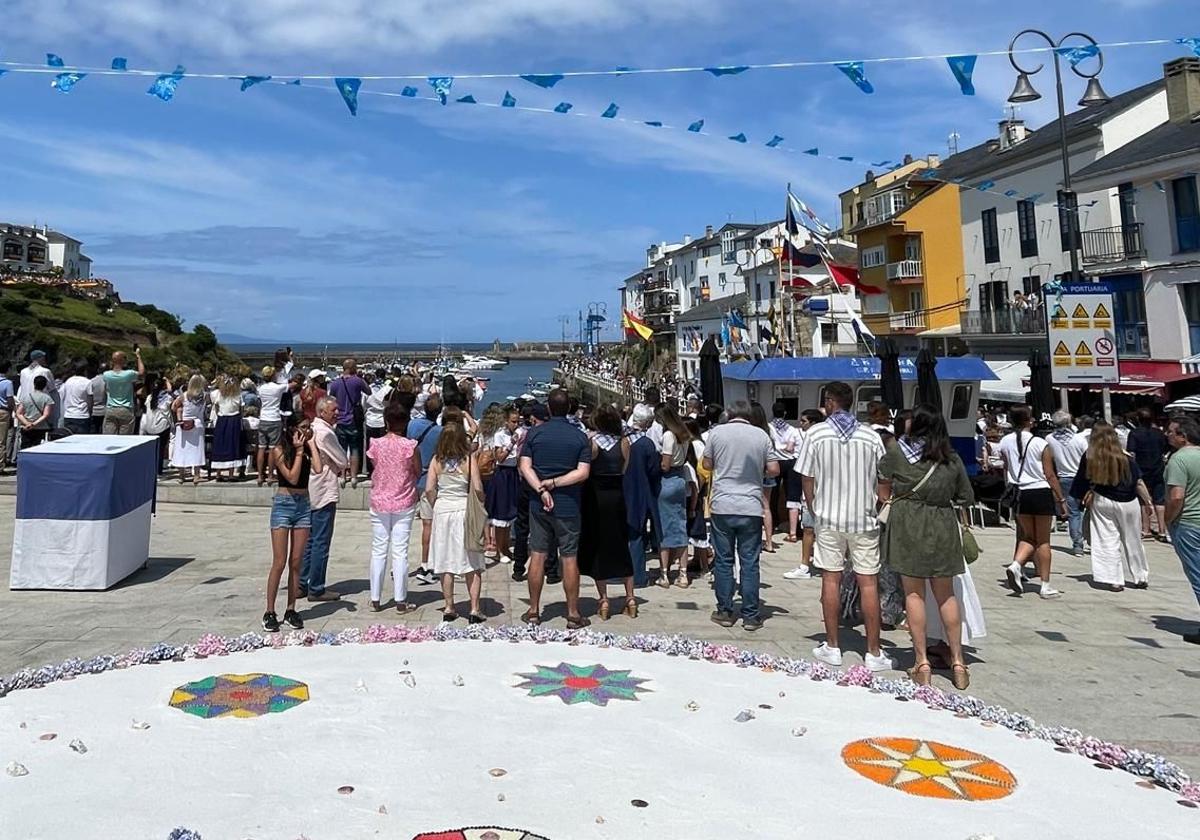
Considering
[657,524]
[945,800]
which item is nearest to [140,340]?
[657,524]

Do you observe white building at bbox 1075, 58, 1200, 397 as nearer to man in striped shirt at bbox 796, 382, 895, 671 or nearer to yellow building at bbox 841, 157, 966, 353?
yellow building at bbox 841, 157, 966, 353

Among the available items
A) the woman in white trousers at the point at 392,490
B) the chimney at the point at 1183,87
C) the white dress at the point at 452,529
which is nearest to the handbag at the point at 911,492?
the white dress at the point at 452,529

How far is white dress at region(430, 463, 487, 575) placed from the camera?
666cm

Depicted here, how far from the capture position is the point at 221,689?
501 cm

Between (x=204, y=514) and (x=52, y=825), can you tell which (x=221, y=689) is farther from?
(x=204, y=514)

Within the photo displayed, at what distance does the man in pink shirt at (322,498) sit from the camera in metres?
6.73

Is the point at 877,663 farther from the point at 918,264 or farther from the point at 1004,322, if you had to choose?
the point at 918,264

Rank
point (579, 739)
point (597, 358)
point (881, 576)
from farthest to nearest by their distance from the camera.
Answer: point (597, 358) → point (881, 576) → point (579, 739)

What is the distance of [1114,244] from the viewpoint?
28.3 metres

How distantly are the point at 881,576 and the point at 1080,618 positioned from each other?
2220 mm

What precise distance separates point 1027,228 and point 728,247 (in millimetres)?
54020

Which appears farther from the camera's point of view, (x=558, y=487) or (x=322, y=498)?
(x=322, y=498)

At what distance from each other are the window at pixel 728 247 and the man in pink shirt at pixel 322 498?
8191 cm

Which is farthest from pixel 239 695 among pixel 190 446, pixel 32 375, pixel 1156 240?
pixel 1156 240
